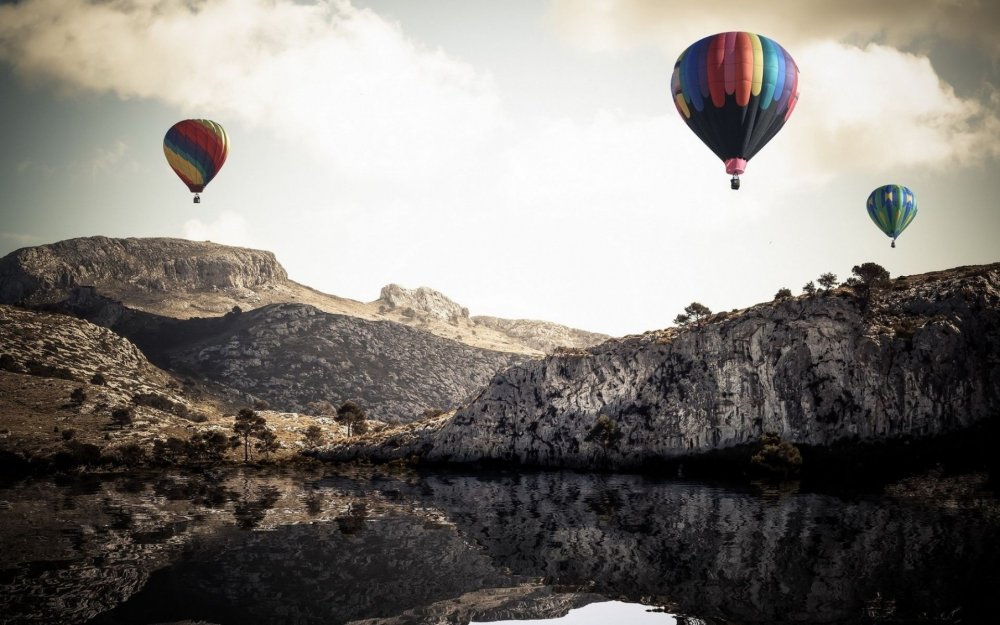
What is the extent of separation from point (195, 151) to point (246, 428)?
3975cm

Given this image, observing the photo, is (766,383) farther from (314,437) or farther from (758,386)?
(314,437)

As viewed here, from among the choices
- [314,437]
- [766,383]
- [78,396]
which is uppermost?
[766,383]

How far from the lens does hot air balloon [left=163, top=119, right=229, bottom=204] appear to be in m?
75.8

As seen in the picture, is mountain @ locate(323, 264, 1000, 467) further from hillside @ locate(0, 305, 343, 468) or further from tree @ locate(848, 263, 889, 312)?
hillside @ locate(0, 305, 343, 468)

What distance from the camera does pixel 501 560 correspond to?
83.8 feet

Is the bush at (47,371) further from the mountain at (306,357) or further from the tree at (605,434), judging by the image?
the tree at (605,434)

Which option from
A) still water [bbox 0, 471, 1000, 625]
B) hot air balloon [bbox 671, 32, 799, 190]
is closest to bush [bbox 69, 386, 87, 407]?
still water [bbox 0, 471, 1000, 625]

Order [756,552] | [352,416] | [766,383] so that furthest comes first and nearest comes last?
[352,416]
[766,383]
[756,552]

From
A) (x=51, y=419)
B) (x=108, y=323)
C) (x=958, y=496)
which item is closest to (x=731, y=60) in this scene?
(x=958, y=496)

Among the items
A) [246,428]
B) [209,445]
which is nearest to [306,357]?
[246,428]

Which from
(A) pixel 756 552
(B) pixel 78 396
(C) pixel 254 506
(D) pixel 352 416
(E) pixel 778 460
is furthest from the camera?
(D) pixel 352 416

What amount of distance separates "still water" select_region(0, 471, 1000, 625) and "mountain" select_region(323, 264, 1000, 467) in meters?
28.4

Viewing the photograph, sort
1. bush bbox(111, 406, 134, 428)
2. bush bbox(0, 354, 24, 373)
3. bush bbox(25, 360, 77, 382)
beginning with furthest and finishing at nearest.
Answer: bush bbox(25, 360, 77, 382)
bush bbox(0, 354, 24, 373)
bush bbox(111, 406, 134, 428)

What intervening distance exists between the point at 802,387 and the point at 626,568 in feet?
183
